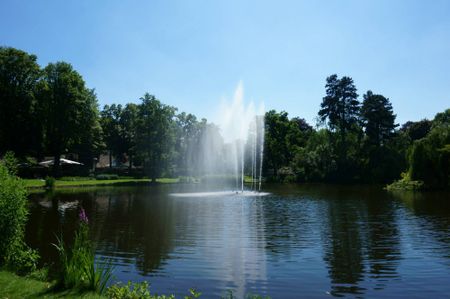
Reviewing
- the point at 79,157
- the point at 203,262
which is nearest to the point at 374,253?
the point at 203,262

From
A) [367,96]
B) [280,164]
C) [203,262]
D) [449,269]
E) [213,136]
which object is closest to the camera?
[449,269]

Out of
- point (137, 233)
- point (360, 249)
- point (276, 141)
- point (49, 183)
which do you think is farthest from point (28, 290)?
point (276, 141)

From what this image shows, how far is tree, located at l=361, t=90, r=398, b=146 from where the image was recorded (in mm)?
67188

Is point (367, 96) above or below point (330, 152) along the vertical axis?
above

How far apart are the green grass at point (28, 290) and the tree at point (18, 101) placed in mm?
58577

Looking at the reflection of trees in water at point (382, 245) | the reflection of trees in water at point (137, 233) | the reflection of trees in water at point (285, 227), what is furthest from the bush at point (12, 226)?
the reflection of trees in water at point (382, 245)

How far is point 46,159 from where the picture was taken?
238ft

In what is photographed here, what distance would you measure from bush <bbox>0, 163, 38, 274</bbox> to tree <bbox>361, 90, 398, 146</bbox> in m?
63.6

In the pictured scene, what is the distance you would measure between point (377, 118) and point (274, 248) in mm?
57009

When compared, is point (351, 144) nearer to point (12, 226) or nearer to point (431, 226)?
point (431, 226)

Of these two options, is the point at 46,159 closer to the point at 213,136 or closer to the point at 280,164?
the point at 213,136

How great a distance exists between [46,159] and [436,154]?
63.2 m

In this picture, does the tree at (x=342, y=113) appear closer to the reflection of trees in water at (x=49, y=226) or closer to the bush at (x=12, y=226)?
the reflection of trees in water at (x=49, y=226)

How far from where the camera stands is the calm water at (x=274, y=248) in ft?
37.3
